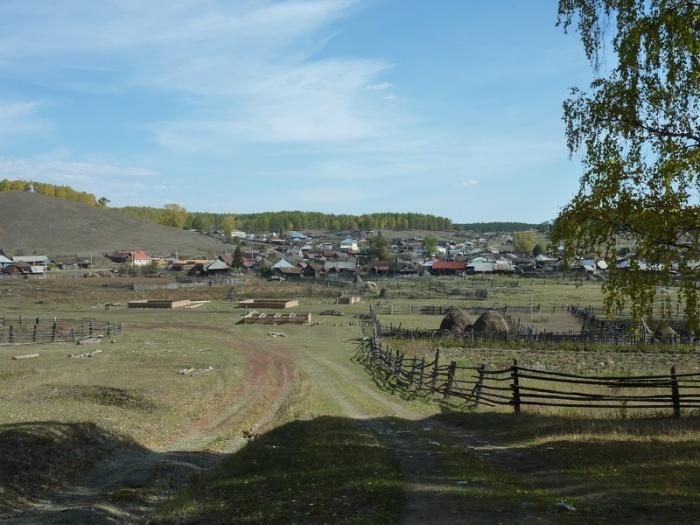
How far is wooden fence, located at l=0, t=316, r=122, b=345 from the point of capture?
4969 cm

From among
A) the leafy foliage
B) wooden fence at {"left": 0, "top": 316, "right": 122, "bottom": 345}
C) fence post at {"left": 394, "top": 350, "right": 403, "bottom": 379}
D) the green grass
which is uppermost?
Result: the leafy foliage

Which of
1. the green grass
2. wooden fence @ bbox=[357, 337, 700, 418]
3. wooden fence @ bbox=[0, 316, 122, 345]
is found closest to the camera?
the green grass

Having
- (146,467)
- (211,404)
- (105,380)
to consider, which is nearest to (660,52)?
(146,467)

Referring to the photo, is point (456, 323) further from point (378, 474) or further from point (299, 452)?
point (378, 474)

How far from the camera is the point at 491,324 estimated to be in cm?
5372

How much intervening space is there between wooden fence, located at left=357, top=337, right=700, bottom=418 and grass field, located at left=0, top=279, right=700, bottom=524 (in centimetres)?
95

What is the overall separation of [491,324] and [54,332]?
3435 centimetres

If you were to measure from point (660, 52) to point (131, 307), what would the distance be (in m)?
78.0

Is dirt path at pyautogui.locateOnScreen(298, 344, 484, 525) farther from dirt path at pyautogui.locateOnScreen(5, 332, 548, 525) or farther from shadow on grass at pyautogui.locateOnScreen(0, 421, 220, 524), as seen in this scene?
shadow on grass at pyautogui.locateOnScreen(0, 421, 220, 524)

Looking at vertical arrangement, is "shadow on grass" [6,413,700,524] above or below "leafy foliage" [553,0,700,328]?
below

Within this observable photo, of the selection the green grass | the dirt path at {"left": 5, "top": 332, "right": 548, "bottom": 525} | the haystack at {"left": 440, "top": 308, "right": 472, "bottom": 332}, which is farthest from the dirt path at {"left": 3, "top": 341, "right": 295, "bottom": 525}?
the haystack at {"left": 440, "top": 308, "right": 472, "bottom": 332}

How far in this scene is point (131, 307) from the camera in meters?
82.8

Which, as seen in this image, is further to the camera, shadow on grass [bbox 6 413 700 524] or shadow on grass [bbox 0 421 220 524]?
shadow on grass [bbox 0 421 220 524]

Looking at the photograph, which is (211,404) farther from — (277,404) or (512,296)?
(512,296)
